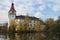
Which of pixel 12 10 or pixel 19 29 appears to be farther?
pixel 12 10

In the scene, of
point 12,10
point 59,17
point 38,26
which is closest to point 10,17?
point 12,10

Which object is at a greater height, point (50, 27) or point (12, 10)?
point (12, 10)

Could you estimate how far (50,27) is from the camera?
2597 centimetres

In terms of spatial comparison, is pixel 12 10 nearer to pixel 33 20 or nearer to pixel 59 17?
pixel 33 20

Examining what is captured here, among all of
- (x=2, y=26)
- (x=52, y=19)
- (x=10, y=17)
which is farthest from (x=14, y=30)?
(x=10, y=17)

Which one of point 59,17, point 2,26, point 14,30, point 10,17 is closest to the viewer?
point 59,17

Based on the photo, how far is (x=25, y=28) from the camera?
2803 centimetres

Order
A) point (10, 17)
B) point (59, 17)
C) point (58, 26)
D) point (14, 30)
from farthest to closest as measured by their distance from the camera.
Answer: point (10, 17), point (14, 30), point (59, 17), point (58, 26)

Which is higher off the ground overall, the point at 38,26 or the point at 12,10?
the point at 12,10

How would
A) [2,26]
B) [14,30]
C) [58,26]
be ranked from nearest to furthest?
1. [58,26]
2. [14,30]
3. [2,26]

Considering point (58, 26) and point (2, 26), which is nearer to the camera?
point (58, 26)

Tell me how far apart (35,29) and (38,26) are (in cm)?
94

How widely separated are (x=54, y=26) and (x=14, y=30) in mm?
6041

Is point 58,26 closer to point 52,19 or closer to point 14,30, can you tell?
point 52,19
